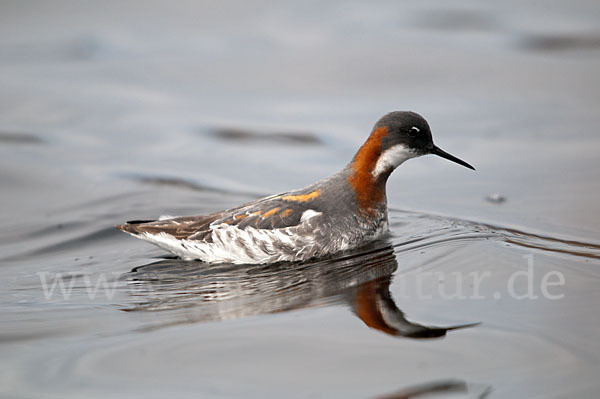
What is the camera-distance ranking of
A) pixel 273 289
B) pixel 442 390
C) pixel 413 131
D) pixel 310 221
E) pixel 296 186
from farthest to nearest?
pixel 296 186, pixel 413 131, pixel 310 221, pixel 273 289, pixel 442 390

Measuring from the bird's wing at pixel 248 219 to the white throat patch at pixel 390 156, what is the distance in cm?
64

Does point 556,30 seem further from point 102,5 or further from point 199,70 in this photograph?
point 102,5

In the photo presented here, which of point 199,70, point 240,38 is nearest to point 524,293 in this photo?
point 199,70

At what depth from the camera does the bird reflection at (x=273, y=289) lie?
19.4ft

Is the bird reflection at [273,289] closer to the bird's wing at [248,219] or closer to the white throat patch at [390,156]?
the bird's wing at [248,219]

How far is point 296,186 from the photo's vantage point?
9.84 meters

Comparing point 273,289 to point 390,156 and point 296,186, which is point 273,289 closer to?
point 390,156

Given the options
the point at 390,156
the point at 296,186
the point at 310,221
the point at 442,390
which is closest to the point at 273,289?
the point at 310,221

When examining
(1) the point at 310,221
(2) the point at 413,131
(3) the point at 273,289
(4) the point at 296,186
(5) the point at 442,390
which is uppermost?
(2) the point at 413,131

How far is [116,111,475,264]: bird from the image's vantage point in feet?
24.2

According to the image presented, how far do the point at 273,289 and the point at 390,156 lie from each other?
200cm

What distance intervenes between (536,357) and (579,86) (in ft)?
27.0

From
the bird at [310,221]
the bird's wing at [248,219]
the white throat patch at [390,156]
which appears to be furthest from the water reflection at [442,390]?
the white throat patch at [390,156]

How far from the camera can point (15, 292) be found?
6.91 m
